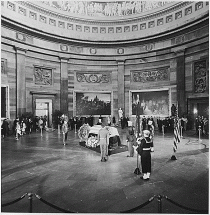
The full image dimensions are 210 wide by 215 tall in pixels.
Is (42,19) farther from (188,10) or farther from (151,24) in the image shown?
(188,10)

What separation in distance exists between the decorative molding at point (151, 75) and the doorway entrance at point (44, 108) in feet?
36.9

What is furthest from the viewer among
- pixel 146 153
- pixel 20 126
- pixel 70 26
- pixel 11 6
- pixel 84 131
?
pixel 70 26

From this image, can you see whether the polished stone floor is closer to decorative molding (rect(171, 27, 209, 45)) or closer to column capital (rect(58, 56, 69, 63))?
decorative molding (rect(171, 27, 209, 45))

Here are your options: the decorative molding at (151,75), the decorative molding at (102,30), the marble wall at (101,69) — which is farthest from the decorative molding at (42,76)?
the decorative molding at (151,75)

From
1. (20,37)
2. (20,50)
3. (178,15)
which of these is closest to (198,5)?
(178,15)

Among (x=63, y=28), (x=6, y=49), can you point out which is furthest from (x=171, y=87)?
(x=6, y=49)

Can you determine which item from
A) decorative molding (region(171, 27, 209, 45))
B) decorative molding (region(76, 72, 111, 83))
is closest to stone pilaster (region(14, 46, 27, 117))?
decorative molding (region(76, 72, 111, 83))

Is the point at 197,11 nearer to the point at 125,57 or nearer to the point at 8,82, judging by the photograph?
the point at 125,57

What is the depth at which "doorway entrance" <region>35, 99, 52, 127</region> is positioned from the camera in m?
19.6

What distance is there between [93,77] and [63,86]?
419cm

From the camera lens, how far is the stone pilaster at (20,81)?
17297 millimetres

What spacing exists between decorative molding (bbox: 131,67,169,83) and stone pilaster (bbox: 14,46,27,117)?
42.7ft

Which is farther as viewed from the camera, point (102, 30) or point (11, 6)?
point (102, 30)

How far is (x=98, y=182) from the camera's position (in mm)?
5605
